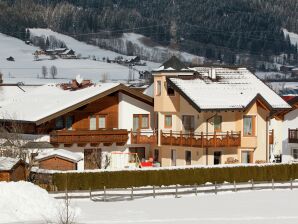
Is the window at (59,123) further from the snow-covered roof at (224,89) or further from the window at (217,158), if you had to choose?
the window at (217,158)

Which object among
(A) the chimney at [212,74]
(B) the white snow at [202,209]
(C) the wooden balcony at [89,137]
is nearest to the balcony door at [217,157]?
(C) the wooden balcony at [89,137]

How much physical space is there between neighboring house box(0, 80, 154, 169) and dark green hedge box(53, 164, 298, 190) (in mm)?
7637

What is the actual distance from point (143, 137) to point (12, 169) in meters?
16.7

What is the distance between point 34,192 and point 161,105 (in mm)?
23714

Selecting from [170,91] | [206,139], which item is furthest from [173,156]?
[170,91]

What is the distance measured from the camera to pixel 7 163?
53.7m

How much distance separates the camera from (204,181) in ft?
195

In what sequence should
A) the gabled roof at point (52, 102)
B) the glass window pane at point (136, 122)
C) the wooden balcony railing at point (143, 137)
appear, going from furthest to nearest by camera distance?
the glass window pane at point (136, 122)
the wooden balcony railing at point (143, 137)
the gabled roof at point (52, 102)

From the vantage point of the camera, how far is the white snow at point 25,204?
43062 mm

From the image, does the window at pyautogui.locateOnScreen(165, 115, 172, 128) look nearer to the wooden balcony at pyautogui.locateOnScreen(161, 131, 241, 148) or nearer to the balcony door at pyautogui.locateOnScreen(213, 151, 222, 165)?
the wooden balcony at pyautogui.locateOnScreen(161, 131, 241, 148)

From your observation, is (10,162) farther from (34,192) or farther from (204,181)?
(204,181)

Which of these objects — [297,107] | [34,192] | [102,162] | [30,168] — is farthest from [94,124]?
[34,192]

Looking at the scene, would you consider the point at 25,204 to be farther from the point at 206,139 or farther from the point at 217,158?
the point at 217,158

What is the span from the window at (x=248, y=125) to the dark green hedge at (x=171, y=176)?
5.65 metres
